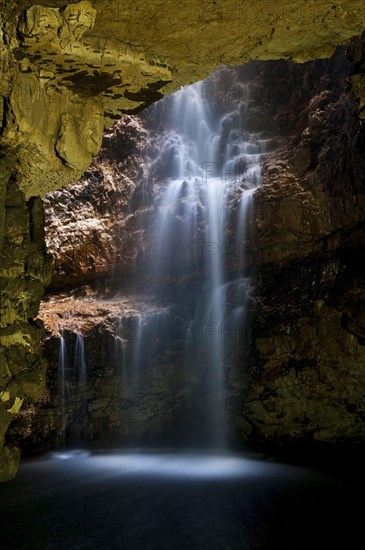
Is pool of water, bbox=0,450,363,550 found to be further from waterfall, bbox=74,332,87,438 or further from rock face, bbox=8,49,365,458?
waterfall, bbox=74,332,87,438

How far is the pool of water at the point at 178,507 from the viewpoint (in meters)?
4.94

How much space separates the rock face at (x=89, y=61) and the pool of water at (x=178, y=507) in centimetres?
143

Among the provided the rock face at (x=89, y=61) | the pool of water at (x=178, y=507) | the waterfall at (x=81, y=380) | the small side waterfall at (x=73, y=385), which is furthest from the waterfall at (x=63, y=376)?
the rock face at (x=89, y=61)

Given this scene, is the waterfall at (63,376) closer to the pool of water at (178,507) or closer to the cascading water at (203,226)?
the cascading water at (203,226)

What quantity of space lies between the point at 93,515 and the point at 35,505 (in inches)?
41.4

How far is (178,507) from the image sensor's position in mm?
6074

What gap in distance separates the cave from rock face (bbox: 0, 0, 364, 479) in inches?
0.9

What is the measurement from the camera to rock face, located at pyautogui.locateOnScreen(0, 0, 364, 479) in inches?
157

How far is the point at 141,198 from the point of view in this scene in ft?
50.5

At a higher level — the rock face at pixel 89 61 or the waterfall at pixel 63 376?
the rock face at pixel 89 61

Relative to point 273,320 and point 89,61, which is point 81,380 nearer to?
point 273,320

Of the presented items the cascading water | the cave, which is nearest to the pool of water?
the cave

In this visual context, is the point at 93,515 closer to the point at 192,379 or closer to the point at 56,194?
the point at 192,379

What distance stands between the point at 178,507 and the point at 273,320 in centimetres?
607
